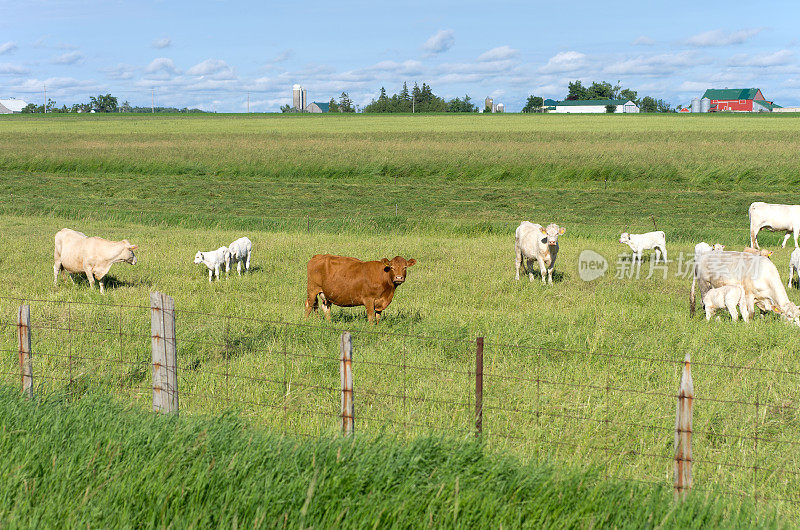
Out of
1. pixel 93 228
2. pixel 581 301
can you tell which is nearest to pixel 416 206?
pixel 93 228

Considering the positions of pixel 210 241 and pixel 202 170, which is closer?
pixel 210 241

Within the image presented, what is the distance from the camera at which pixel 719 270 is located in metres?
13.1

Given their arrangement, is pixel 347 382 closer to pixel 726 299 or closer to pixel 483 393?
pixel 483 393

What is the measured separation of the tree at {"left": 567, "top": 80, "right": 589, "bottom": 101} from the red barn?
2744cm

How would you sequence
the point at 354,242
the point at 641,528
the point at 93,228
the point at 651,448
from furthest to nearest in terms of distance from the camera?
1. the point at 93,228
2. the point at 354,242
3. the point at 651,448
4. the point at 641,528

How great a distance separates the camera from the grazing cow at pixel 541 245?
16.2 metres

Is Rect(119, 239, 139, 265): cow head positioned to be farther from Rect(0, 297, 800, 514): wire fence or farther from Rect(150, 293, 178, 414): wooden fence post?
Rect(150, 293, 178, 414): wooden fence post

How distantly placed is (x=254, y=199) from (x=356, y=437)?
28.7m

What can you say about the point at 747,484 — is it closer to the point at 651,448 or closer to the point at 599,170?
the point at 651,448

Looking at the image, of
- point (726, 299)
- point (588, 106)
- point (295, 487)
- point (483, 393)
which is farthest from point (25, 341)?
point (588, 106)

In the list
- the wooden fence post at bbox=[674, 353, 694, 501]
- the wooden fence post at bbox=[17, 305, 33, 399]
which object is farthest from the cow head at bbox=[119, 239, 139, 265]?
the wooden fence post at bbox=[674, 353, 694, 501]

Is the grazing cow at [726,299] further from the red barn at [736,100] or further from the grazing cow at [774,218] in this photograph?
the red barn at [736,100]

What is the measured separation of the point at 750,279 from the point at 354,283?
272 inches

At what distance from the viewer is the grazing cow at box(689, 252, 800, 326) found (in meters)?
12.2
